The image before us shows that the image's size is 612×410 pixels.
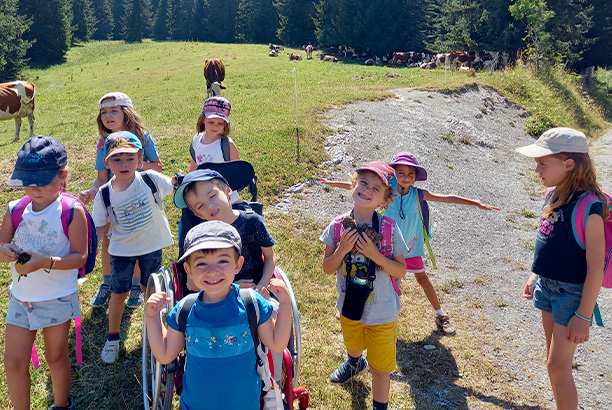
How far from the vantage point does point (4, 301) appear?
16.1ft

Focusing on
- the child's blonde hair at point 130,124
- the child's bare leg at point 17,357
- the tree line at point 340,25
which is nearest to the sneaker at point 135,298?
the child's blonde hair at point 130,124

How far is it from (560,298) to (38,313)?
130 inches

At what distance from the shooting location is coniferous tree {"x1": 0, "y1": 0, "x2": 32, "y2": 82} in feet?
102

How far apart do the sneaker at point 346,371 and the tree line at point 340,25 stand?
23.0 m

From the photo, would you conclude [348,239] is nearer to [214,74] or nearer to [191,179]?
[191,179]

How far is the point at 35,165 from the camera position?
2.88 m

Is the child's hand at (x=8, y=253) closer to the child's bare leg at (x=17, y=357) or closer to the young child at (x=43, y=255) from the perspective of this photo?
the young child at (x=43, y=255)

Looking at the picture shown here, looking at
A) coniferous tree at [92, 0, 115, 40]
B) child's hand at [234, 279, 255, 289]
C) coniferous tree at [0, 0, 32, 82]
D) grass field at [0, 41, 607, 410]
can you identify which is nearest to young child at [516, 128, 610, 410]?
grass field at [0, 41, 607, 410]

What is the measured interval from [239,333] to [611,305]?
578cm

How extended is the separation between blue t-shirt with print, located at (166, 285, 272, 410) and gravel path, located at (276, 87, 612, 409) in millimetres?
2751

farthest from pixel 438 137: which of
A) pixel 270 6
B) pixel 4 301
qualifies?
pixel 270 6

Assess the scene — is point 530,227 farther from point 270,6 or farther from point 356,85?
point 270,6

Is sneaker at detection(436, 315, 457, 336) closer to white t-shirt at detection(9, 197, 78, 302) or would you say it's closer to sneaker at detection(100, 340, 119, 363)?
sneaker at detection(100, 340, 119, 363)

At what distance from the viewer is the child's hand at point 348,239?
295 centimetres
